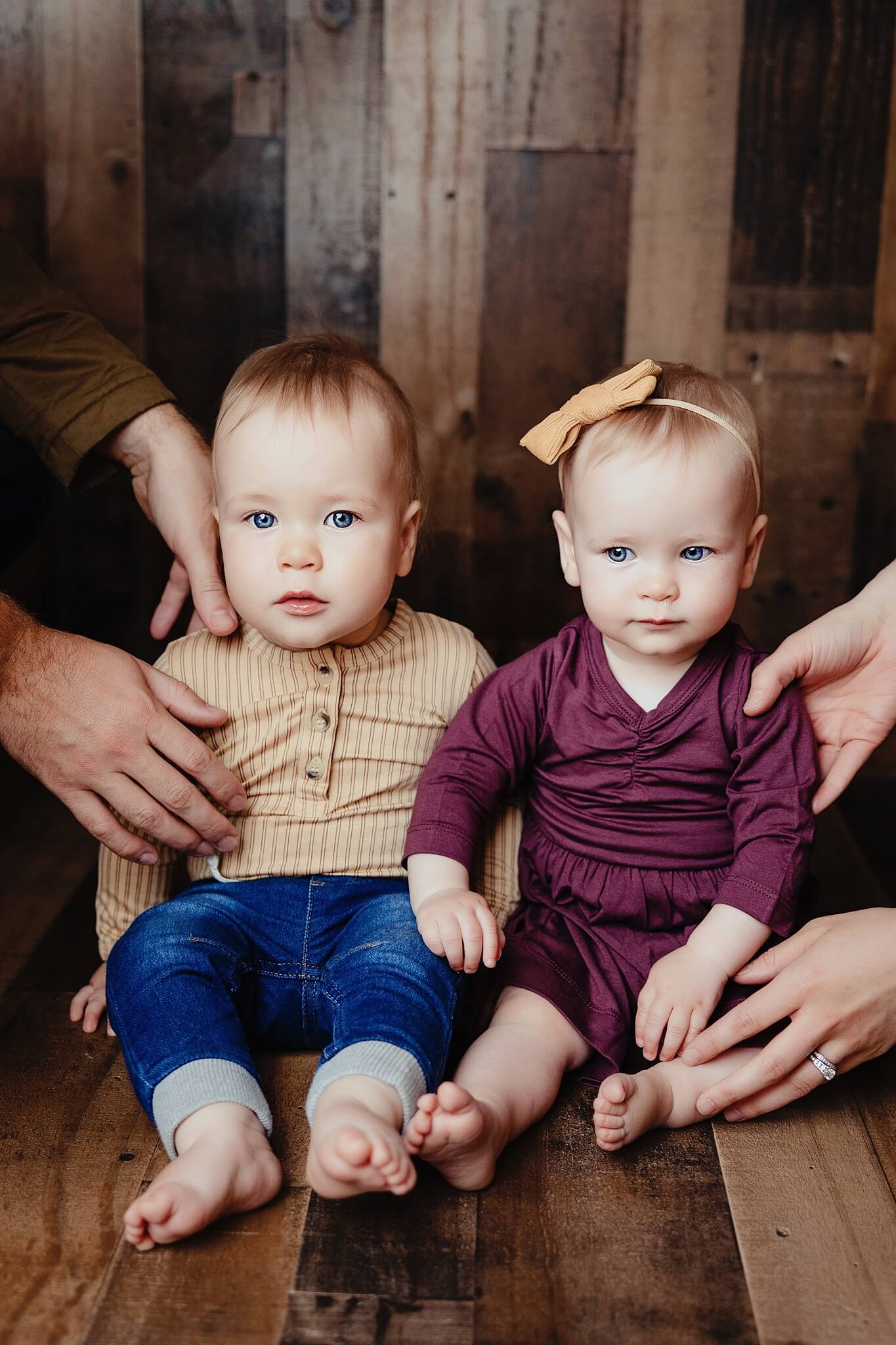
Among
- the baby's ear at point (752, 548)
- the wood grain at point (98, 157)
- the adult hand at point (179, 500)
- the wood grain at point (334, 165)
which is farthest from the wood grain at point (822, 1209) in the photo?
the wood grain at point (98, 157)

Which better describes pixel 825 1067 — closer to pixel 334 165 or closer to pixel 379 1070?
pixel 379 1070

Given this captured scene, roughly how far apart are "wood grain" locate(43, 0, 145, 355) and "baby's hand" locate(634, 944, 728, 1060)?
1312 mm

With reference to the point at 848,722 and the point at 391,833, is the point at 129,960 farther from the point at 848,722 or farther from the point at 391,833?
the point at 848,722

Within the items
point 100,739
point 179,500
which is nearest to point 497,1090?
point 100,739

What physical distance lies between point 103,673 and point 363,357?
0.40 metres

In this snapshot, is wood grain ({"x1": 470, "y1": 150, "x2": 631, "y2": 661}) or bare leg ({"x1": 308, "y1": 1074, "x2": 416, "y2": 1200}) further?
wood grain ({"x1": 470, "y1": 150, "x2": 631, "y2": 661})

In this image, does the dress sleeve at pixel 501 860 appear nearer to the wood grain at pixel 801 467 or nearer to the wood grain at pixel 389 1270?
the wood grain at pixel 389 1270

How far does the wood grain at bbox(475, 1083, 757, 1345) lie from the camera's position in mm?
883

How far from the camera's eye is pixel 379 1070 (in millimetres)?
1007

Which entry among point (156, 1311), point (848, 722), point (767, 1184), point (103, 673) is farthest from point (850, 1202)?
point (103, 673)

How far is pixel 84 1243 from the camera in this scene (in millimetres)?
952

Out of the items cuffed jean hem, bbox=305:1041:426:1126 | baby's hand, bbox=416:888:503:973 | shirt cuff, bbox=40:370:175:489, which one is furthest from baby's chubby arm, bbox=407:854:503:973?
shirt cuff, bbox=40:370:175:489

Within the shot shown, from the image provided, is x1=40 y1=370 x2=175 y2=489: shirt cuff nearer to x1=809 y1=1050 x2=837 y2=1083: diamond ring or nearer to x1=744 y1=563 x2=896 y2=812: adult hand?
x1=744 y1=563 x2=896 y2=812: adult hand

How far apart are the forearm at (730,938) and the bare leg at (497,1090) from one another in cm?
15
